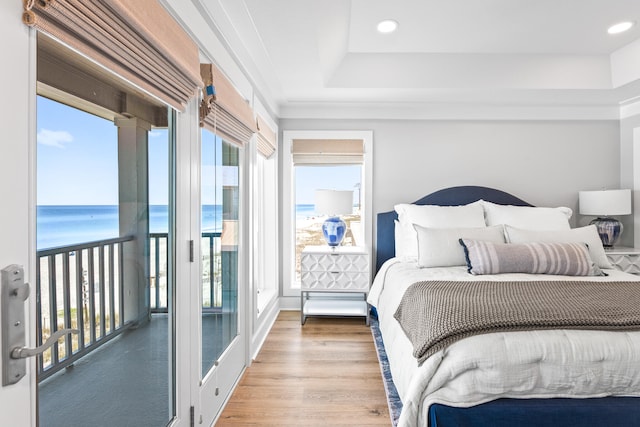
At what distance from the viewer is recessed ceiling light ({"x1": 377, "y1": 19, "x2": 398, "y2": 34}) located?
8.95ft

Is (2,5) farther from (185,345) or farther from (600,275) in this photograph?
(600,275)

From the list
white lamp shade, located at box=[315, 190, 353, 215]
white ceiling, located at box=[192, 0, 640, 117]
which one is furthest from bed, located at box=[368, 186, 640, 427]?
white lamp shade, located at box=[315, 190, 353, 215]

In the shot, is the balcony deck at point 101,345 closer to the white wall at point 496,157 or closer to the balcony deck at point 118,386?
the balcony deck at point 118,386

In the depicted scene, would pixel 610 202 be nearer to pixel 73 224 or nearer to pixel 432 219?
pixel 432 219

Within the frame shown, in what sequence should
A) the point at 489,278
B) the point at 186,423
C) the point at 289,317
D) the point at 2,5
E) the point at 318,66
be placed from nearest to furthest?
the point at 2,5 < the point at 186,423 < the point at 489,278 < the point at 318,66 < the point at 289,317

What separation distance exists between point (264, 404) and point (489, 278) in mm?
1772

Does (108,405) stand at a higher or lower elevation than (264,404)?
higher

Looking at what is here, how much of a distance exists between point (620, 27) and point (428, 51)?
143 centimetres

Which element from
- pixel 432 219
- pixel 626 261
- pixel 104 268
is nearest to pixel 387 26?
pixel 432 219

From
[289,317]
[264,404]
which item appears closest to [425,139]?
[289,317]

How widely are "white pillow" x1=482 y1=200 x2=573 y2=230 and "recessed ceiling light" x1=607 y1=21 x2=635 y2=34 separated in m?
1.54

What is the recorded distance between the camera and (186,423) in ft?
5.61

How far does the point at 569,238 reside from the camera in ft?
10.1

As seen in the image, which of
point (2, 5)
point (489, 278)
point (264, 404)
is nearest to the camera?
point (2, 5)
